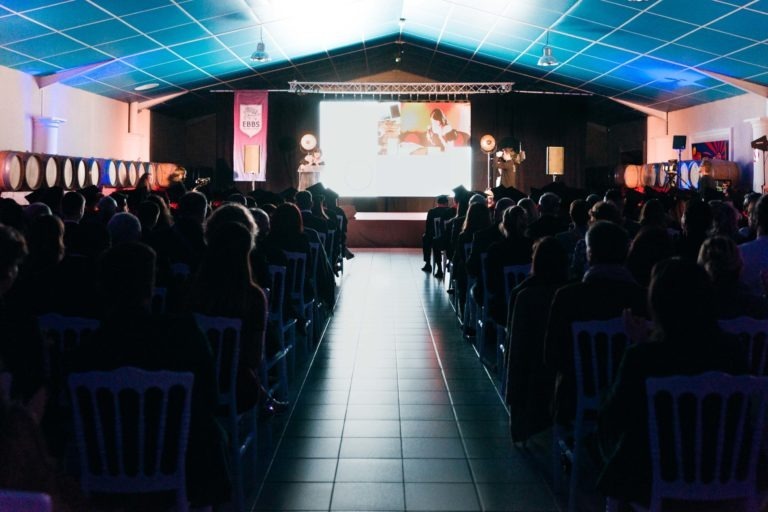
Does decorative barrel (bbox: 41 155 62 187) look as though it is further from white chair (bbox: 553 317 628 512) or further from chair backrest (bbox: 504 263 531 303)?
white chair (bbox: 553 317 628 512)

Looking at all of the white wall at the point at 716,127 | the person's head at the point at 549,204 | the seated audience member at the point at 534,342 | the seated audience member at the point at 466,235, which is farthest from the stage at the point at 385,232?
the seated audience member at the point at 534,342

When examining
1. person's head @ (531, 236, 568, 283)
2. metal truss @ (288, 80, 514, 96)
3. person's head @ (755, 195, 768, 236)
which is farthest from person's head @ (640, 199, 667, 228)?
metal truss @ (288, 80, 514, 96)

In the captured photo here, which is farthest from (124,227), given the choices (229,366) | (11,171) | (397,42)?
(397,42)

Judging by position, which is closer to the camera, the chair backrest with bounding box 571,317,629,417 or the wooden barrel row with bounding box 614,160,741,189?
the chair backrest with bounding box 571,317,629,417

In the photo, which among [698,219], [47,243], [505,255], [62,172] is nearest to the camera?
[47,243]

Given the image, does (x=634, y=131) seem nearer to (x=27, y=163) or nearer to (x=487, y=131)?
(x=487, y=131)

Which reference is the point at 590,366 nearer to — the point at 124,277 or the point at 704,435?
the point at 704,435

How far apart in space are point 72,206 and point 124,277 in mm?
3614

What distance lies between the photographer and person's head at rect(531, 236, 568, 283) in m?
3.76

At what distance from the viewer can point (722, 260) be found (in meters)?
3.03

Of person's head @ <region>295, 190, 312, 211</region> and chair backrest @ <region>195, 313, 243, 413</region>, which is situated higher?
person's head @ <region>295, 190, 312, 211</region>

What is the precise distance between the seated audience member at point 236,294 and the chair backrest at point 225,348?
11 centimetres

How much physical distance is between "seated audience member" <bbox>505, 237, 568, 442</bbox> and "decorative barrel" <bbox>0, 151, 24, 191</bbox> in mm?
7244

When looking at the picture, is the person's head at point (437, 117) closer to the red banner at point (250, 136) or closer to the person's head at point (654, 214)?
the red banner at point (250, 136)
